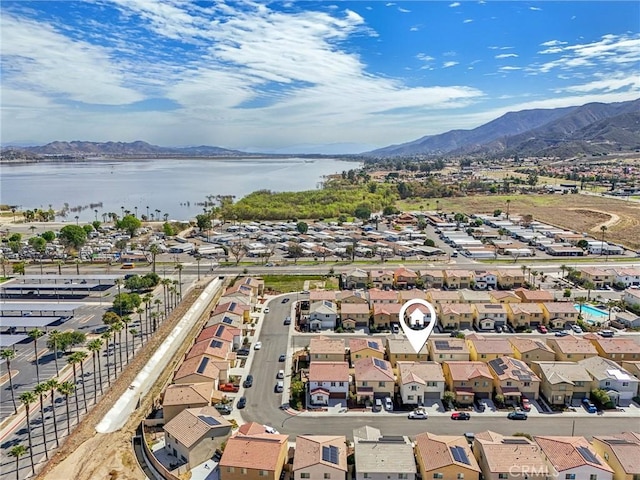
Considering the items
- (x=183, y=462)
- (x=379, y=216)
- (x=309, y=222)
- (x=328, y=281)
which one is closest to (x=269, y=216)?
(x=309, y=222)

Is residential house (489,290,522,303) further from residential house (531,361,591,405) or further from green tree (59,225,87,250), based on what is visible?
green tree (59,225,87,250)

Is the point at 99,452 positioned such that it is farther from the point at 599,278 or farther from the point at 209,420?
the point at 599,278

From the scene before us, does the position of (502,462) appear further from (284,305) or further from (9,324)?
(9,324)

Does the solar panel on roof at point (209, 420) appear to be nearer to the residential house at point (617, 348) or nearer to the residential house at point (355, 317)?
the residential house at point (355, 317)

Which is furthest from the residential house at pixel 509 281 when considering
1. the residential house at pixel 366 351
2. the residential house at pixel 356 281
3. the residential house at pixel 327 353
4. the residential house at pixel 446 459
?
the residential house at pixel 446 459

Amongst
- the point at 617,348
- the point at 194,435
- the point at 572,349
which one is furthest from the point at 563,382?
the point at 194,435

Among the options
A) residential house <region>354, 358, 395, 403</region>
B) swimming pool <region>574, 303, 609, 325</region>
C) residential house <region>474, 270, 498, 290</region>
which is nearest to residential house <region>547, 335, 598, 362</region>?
swimming pool <region>574, 303, 609, 325</region>

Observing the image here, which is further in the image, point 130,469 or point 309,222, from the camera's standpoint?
point 309,222
